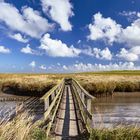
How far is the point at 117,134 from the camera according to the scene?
7.72 m

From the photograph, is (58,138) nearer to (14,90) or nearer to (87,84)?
(87,84)

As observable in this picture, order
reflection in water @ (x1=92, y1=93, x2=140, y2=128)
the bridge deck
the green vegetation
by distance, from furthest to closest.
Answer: reflection in water @ (x1=92, y1=93, x2=140, y2=128) → the bridge deck → the green vegetation

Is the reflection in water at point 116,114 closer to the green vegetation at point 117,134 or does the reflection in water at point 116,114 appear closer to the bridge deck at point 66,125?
the green vegetation at point 117,134

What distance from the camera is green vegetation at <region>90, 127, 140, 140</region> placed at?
304 inches

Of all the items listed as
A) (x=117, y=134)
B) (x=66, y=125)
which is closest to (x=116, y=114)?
(x=66, y=125)

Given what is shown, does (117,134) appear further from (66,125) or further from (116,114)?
(116,114)

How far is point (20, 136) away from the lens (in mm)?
5836


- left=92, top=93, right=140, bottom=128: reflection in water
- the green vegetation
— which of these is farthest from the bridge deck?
the green vegetation

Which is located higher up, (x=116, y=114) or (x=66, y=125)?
(x=66, y=125)

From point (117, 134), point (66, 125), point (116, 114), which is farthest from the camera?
point (116, 114)

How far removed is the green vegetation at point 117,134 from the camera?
25.3 ft

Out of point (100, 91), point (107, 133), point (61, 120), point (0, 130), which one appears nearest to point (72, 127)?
point (61, 120)

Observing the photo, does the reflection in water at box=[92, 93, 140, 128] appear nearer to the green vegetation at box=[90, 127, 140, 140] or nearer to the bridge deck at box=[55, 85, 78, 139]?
the green vegetation at box=[90, 127, 140, 140]

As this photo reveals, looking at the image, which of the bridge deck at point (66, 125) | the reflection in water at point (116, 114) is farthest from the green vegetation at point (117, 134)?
the bridge deck at point (66, 125)
